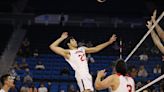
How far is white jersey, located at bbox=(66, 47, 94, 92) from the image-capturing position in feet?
24.3

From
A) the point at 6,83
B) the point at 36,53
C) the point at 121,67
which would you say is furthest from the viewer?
the point at 36,53

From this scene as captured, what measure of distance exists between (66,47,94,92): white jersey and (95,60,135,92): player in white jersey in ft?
5.55

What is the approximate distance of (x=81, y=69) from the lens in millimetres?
7484

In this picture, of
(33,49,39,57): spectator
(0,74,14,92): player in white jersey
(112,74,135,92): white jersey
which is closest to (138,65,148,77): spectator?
(33,49,39,57): spectator

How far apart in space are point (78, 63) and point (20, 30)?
17.6m

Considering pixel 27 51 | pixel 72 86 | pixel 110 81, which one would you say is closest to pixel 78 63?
pixel 110 81

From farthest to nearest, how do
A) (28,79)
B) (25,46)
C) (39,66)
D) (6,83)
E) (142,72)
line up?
(25,46)
(39,66)
(28,79)
(142,72)
(6,83)

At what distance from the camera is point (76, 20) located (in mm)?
24922

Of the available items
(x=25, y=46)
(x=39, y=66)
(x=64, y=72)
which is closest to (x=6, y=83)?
(x=64, y=72)

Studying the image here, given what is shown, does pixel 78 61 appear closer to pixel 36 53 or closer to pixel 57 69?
pixel 57 69

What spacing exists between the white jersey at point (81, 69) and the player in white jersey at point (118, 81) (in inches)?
66.7

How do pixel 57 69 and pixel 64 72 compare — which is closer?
pixel 64 72

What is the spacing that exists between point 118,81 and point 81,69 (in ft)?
6.07

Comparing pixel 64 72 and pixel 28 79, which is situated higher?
pixel 28 79
